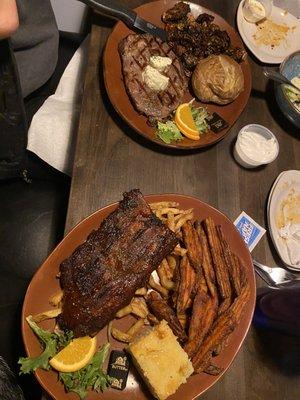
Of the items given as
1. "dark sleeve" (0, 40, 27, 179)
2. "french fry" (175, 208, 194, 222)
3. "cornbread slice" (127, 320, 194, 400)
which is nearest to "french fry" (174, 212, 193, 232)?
"french fry" (175, 208, 194, 222)

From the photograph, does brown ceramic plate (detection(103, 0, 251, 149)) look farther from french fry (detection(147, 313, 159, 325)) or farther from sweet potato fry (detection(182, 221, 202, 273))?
french fry (detection(147, 313, 159, 325))

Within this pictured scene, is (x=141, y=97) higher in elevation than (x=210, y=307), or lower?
higher

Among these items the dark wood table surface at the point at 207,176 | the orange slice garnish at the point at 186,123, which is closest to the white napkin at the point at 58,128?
the dark wood table surface at the point at 207,176

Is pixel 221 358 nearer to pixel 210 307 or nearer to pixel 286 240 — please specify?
pixel 210 307

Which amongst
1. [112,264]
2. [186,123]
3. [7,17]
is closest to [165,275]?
[112,264]

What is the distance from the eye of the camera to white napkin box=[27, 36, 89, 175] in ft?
8.29

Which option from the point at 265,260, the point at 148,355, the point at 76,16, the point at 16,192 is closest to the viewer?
the point at 148,355

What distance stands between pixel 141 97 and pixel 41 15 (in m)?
0.86

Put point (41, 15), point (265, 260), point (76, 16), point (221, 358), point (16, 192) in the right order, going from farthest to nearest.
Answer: point (76, 16)
point (16, 192)
point (41, 15)
point (265, 260)
point (221, 358)

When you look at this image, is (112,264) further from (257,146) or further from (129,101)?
(257,146)

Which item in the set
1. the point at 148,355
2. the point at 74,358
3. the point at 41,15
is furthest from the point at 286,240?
the point at 41,15

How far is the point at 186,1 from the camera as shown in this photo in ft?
8.50

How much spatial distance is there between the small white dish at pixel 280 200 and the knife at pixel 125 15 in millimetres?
1096

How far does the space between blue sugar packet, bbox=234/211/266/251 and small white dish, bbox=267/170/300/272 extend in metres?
0.07
